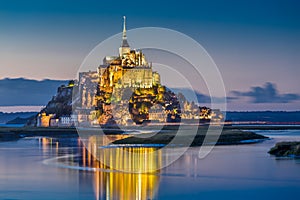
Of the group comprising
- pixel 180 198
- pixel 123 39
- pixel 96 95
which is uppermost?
pixel 123 39

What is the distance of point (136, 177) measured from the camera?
2195 centimetres

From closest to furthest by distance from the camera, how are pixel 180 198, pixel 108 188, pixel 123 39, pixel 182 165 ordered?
pixel 180 198
pixel 108 188
pixel 182 165
pixel 123 39

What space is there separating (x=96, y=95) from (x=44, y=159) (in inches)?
3347

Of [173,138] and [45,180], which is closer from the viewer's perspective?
[45,180]

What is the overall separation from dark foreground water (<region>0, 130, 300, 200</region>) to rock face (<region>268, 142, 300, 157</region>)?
1.01 meters

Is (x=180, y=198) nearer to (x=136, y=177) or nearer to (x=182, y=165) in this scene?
(x=136, y=177)

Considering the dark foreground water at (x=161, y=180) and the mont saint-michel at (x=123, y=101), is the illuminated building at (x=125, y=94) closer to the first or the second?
the mont saint-michel at (x=123, y=101)

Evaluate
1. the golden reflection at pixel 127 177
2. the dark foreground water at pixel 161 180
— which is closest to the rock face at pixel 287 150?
the dark foreground water at pixel 161 180

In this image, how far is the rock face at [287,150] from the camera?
2970 centimetres

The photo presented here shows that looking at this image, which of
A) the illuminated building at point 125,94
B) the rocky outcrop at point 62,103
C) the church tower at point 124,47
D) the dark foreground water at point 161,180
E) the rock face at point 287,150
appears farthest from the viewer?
the church tower at point 124,47

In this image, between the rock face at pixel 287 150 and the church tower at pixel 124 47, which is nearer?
the rock face at pixel 287 150

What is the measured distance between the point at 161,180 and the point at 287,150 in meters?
12.0

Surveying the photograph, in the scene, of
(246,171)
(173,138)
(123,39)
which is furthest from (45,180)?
(123,39)

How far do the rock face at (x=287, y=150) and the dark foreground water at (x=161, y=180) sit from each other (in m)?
1.01
